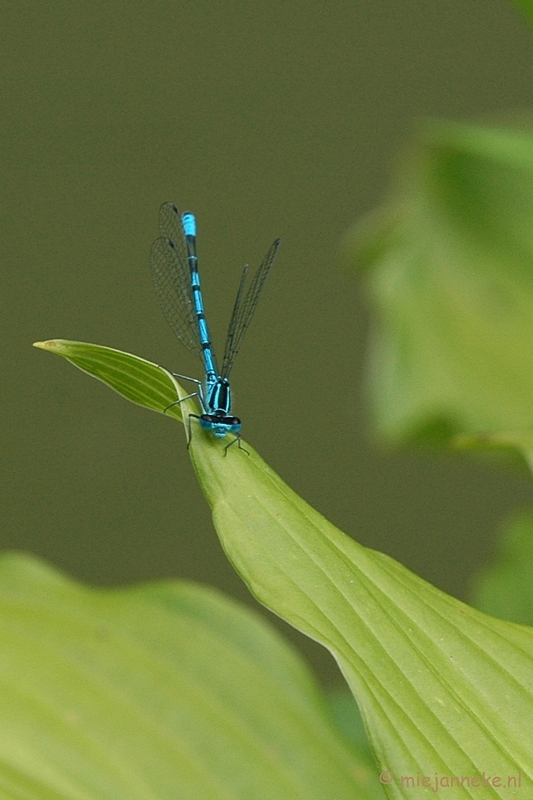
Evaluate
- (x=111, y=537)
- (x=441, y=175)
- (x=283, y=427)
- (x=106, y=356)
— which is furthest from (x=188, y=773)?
(x=283, y=427)

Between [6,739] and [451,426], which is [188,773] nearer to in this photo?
[6,739]

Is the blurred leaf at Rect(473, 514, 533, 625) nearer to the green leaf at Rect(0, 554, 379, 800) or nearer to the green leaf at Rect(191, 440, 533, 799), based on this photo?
the green leaf at Rect(0, 554, 379, 800)

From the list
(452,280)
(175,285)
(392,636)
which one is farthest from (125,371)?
(452,280)

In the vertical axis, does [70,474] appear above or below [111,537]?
above

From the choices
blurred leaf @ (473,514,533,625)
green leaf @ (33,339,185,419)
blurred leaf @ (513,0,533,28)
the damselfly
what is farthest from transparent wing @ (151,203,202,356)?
blurred leaf @ (473,514,533,625)

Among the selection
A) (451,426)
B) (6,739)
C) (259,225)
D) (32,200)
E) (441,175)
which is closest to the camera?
(6,739)

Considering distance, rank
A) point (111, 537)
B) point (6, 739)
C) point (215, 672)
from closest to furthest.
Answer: point (6, 739) < point (215, 672) < point (111, 537)

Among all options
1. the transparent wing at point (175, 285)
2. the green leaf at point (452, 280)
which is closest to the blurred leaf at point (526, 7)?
the transparent wing at point (175, 285)
